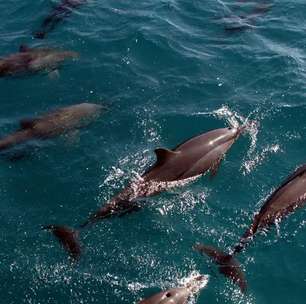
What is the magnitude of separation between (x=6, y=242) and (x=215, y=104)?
784 centimetres

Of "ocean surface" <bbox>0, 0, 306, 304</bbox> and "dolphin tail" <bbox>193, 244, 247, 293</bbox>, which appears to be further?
"ocean surface" <bbox>0, 0, 306, 304</bbox>

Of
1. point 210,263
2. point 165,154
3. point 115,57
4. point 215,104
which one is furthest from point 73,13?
point 210,263

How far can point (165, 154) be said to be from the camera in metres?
13.0

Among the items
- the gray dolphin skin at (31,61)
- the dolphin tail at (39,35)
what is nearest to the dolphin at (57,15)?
the dolphin tail at (39,35)

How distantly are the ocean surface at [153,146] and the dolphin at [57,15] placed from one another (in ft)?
1.11

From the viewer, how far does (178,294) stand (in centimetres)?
1055

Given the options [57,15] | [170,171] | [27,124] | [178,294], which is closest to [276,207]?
[170,171]

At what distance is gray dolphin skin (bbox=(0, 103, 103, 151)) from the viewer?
15.0 metres

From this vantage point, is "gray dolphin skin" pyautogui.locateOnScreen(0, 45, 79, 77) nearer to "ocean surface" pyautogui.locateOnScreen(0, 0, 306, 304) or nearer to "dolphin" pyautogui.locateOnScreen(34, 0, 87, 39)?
"ocean surface" pyautogui.locateOnScreen(0, 0, 306, 304)

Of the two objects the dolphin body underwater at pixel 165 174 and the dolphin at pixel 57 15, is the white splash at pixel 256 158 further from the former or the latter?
the dolphin at pixel 57 15

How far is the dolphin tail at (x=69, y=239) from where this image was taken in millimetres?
11820

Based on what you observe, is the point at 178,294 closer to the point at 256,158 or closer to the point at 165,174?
the point at 165,174

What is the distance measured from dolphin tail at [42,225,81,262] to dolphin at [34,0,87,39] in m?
10.9

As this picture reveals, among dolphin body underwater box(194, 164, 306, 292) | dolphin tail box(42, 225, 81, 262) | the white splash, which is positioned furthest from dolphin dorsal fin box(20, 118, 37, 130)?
dolphin body underwater box(194, 164, 306, 292)
